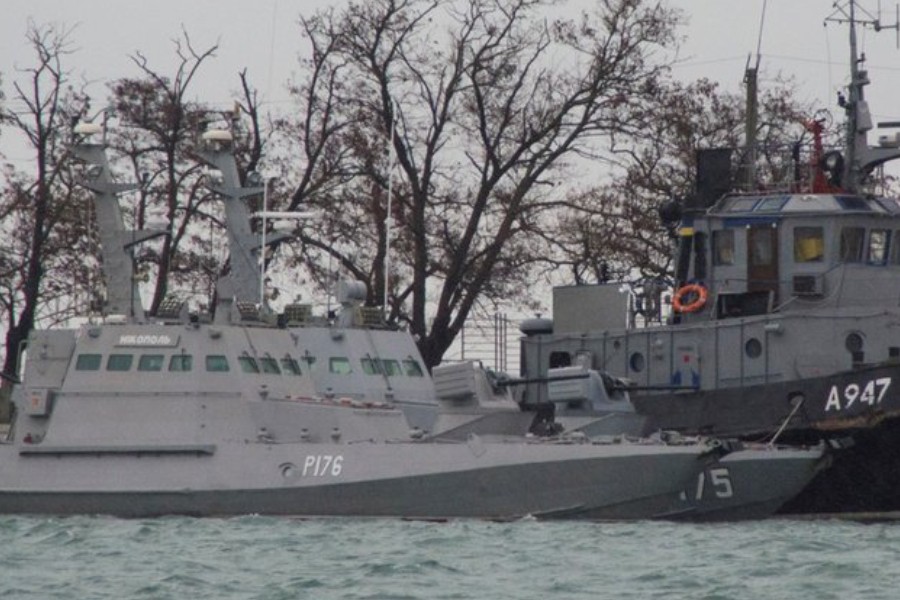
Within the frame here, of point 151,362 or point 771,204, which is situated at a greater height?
point 771,204

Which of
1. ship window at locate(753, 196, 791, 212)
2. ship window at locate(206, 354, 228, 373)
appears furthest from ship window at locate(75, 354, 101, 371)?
ship window at locate(753, 196, 791, 212)

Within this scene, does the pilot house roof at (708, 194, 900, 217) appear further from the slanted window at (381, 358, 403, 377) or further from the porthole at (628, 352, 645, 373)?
the slanted window at (381, 358, 403, 377)

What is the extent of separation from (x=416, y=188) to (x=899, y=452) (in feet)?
59.5

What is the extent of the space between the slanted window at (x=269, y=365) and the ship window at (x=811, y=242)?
29.4 ft

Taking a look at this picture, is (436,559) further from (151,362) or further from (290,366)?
→ (290,366)

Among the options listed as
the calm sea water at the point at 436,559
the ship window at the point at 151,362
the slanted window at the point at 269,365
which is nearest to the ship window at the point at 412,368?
the slanted window at the point at 269,365

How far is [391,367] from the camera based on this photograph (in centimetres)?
4303

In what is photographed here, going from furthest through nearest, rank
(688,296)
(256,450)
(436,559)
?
(688,296)
(256,450)
(436,559)

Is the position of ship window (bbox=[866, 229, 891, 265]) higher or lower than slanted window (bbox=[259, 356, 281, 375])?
higher

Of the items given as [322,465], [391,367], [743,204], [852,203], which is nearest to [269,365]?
[322,465]

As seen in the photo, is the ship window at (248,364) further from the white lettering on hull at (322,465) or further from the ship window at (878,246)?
the ship window at (878,246)

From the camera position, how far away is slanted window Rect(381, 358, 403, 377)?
42.9 m

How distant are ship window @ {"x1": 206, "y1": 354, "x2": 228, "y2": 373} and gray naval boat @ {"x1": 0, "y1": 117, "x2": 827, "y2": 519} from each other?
1 centimetres

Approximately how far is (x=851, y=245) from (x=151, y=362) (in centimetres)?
1167
